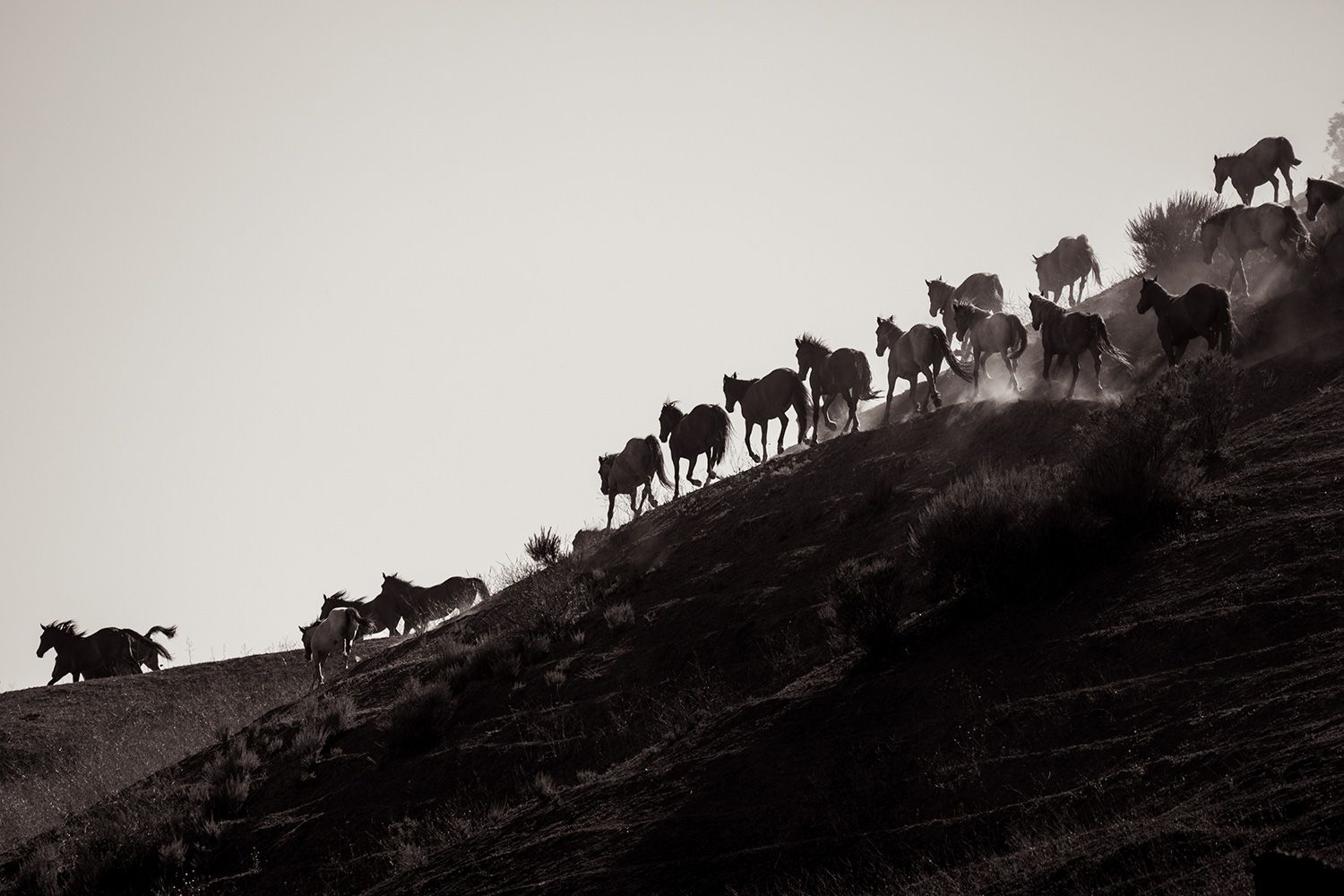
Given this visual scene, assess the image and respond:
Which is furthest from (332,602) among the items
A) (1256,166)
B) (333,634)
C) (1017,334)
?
(1256,166)

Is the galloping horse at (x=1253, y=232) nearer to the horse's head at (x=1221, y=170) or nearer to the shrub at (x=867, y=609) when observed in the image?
the horse's head at (x=1221, y=170)

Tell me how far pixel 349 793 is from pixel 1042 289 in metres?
27.2

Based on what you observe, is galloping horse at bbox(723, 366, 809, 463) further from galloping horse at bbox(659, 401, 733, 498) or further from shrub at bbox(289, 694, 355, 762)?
shrub at bbox(289, 694, 355, 762)

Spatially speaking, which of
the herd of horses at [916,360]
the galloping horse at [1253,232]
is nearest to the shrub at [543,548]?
the herd of horses at [916,360]

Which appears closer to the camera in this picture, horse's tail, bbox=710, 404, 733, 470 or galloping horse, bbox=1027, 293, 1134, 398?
galloping horse, bbox=1027, 293, 1134, 398

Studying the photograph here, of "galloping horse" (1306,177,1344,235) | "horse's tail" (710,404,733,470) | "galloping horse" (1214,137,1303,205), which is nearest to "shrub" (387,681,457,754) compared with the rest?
"horse's tail" (710,404,733,470)

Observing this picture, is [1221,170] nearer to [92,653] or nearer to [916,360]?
[916,360]

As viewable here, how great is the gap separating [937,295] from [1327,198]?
10.6 meters

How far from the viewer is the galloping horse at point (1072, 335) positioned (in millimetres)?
23047

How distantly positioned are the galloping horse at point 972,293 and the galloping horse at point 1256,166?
775cm

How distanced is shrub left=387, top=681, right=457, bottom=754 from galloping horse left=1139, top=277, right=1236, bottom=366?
45.1ft

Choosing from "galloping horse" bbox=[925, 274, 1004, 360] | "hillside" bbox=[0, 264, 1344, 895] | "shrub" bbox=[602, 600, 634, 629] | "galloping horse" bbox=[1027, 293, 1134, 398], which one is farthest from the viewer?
"galloping horse" bbox=[925, 274, 1004, 360]

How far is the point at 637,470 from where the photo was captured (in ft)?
97.9

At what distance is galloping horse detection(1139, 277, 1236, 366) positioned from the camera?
21766mm
